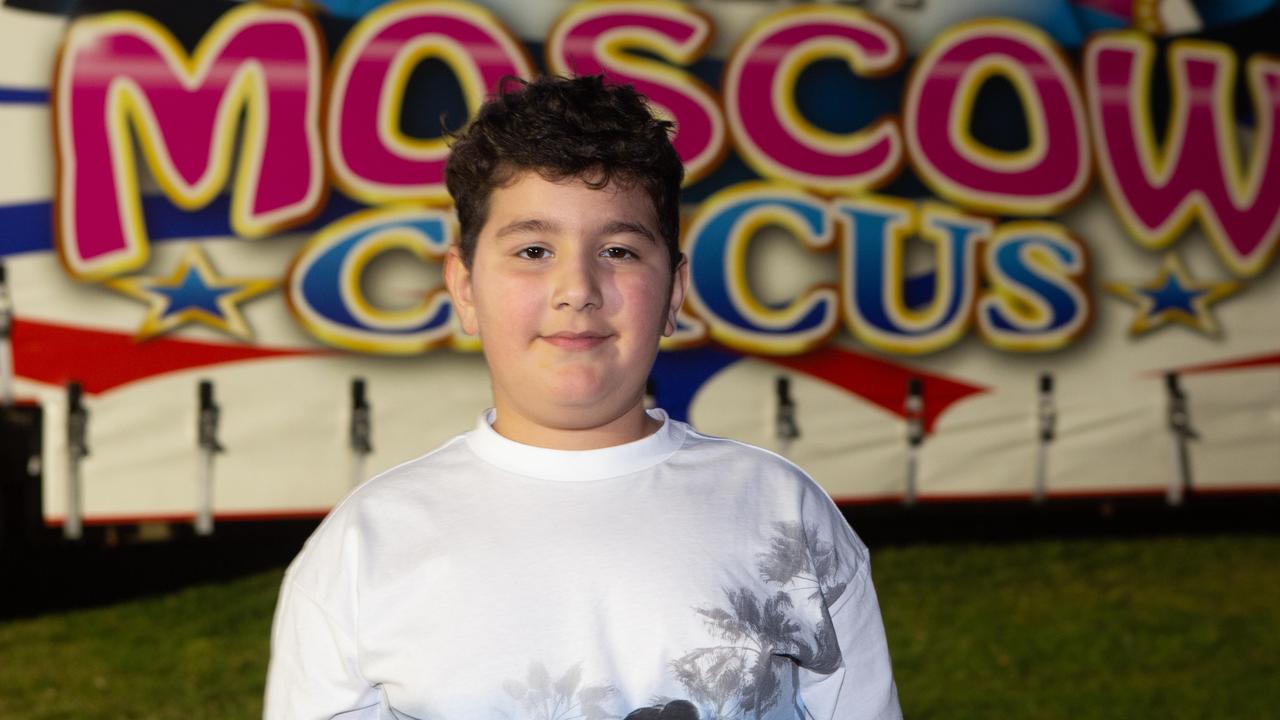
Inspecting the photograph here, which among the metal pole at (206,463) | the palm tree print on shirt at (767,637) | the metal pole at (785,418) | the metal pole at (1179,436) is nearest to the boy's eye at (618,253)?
the palm tree print on shirt at (767,637)

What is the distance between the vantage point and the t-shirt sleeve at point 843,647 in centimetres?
142

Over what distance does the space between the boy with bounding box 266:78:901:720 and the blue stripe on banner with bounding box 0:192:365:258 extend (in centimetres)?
318

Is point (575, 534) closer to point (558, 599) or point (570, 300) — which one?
point (558, 599)

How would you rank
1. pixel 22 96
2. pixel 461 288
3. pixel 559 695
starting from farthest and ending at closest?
pixel 22 96, pixel 461 288, pixel 559 695

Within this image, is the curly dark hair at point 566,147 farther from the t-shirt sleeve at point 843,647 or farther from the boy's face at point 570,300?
the t-shirt sleeve at point 843,647

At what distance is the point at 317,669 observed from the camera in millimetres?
1317

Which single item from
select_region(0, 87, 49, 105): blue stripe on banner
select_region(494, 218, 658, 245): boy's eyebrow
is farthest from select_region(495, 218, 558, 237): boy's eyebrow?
select_region(0, 87, 49, 105): blue stripe on banner

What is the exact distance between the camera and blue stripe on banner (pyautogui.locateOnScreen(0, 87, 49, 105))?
13.7ft

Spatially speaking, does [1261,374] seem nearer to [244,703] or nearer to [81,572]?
[244,703]

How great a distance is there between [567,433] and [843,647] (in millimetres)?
374

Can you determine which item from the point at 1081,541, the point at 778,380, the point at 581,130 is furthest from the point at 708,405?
the point at 581,130

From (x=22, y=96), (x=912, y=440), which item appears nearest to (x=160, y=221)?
(x=22, y=96)

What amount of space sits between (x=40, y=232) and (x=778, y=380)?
8.27 ft

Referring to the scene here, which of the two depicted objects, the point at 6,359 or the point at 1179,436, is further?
the point at 1179,436
